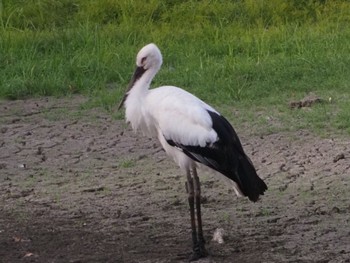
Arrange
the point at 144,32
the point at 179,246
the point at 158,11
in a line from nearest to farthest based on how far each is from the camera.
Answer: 1. the point at 179,246
2. the point at 144,32
3. the point at 158,11

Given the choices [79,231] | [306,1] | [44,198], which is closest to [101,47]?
[306,1]

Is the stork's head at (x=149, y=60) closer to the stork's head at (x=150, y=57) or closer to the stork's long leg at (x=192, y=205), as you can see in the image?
the stork's head at (x=150, y=57)

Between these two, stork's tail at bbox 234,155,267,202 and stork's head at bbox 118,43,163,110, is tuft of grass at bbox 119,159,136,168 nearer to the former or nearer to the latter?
stork's head at bbox 118,43,163,110

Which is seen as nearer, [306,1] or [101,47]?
[101,47]

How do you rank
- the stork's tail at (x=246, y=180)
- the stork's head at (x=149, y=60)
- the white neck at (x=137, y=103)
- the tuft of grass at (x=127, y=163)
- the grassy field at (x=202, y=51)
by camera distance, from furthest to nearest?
1. the grassy field at (x=202, y=51)
2. the tuft of grass at (x=127, y=163)
3. the stork's head at (x=149, y=60)
4. the white neck at (x=137, y=103)
5. the stork's tail at (x=246, y=180)

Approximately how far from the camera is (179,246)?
5.74 meters

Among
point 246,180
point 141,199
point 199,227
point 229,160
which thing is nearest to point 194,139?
point 229,160

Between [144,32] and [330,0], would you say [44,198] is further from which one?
[330,0]

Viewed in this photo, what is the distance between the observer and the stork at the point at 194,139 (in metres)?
5.55

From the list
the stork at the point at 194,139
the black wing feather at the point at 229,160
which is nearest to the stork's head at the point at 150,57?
the stork at the point at 194,139

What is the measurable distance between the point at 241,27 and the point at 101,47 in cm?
180

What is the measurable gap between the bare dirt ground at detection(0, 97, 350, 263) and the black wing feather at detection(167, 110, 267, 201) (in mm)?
340

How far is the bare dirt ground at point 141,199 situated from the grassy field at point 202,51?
2.16 feet

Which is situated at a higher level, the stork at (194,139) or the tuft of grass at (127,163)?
the stork at (194,139)
